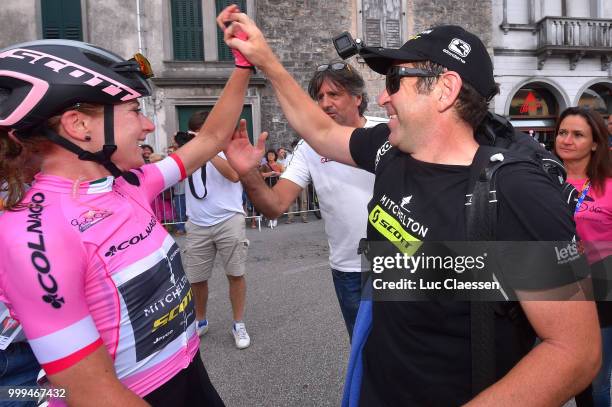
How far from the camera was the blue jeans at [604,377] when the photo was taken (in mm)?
2553

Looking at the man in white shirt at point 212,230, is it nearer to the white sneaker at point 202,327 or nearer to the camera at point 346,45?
the white sneaker at point 202,327

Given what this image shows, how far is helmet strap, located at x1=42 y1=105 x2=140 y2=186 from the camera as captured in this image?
4.90ft

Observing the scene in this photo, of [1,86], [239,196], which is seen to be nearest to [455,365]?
[1,86]

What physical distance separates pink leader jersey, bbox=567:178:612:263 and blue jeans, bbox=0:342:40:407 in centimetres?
282

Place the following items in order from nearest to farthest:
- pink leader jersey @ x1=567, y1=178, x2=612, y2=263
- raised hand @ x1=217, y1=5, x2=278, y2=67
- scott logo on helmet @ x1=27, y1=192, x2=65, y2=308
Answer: scott logo on helmet @ x1=27, y1=192, x2=65, y2=308, raised hand @ x1=217, y1=5, x2=278, y2=67, pink leader jersey @ x1=567, y1=178, x2=612, y2=263

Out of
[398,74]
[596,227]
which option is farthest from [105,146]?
[596,227]

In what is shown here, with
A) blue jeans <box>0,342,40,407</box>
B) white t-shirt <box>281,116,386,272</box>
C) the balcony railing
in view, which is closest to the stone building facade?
the balcony railing

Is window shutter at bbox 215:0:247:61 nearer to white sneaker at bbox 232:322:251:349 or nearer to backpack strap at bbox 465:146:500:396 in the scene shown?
white sneaker at bbox 232:322:251:349

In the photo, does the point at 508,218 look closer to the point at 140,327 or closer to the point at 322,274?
the point at 140,327

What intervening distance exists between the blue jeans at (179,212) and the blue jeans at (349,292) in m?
7.27

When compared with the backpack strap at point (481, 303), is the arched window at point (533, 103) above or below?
above

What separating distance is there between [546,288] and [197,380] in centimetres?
128

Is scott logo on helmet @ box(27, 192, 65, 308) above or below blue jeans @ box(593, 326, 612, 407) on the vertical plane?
above

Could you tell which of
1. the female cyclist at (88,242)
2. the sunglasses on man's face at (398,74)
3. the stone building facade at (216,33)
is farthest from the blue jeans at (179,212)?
the sunglasses on man's face at (398,74)
